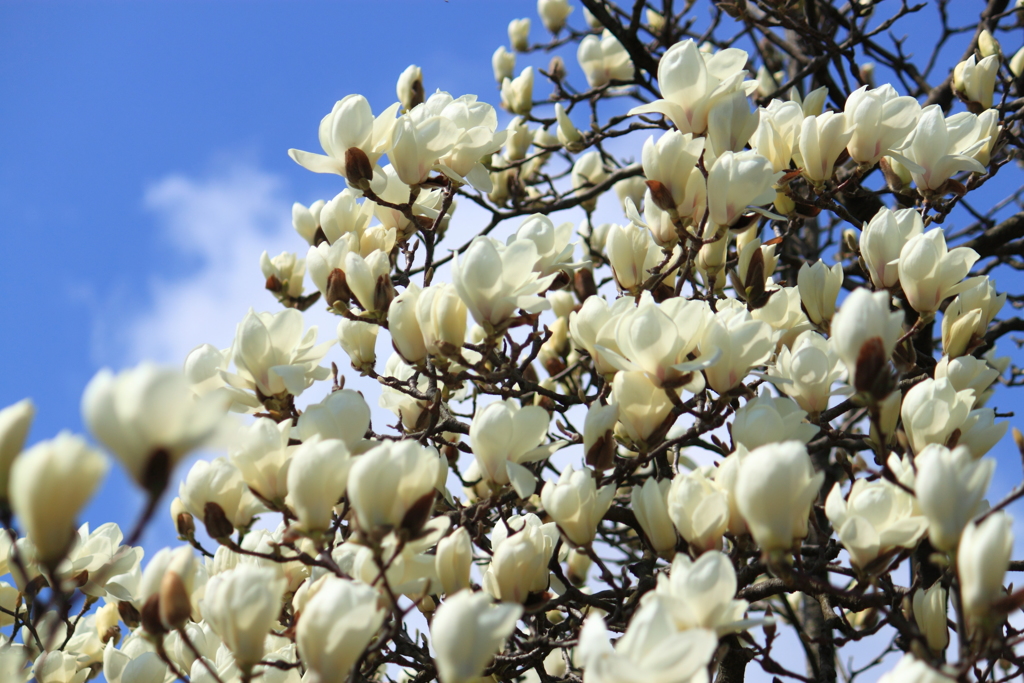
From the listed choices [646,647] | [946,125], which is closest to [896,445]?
[946,125]

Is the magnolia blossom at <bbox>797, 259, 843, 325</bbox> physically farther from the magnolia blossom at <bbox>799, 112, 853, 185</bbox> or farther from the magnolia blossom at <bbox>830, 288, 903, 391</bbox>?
the magnolia blossom at <bbox>830, 288, 903, 391</bbox>

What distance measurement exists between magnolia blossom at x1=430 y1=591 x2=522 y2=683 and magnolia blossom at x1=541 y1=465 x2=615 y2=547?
0.38m

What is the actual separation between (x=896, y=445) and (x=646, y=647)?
0.93 metres

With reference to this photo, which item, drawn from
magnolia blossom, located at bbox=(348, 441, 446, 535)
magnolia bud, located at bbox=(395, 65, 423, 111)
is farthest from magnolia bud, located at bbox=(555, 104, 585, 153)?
magnolia blossom, located at bbox=(348, 441, 446, 535)

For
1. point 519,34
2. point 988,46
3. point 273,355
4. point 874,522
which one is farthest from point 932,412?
point 519,34

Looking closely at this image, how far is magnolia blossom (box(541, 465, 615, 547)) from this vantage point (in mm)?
1208

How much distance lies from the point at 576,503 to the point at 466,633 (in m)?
0.42

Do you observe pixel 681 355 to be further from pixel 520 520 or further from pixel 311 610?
pixel 311 610

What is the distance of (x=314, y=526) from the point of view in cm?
104

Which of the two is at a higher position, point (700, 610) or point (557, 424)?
point (557, 424)

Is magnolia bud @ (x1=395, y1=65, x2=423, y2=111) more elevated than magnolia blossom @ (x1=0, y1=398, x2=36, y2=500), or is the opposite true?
magnolia bud @ (x1=395, y1=65, x2=423, y2=111)

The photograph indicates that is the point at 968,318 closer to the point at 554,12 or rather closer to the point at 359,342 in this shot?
the point at 359,342

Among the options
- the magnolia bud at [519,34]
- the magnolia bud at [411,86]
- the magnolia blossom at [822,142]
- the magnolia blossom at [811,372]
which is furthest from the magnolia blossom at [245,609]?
the magnolia bud at [519,34]

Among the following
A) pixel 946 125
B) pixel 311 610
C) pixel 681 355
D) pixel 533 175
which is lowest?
pixel 311 610
